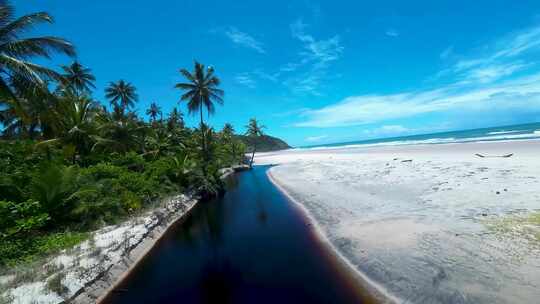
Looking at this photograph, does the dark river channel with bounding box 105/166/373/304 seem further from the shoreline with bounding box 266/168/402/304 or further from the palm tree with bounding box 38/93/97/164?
the palm tree with bounding box 38/93/97/164

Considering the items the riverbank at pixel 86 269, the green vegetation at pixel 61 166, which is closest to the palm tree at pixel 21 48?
the green vegetation at pixel 61 166

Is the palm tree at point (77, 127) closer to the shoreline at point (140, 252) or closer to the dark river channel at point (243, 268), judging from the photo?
the shoreline at point (140, 252)

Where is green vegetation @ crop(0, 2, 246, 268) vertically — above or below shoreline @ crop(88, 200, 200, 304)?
above

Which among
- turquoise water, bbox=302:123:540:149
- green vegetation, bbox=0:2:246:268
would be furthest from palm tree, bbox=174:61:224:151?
turquoise water, bbox=302:123:540:149

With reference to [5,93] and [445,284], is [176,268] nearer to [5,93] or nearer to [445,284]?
[445,284]

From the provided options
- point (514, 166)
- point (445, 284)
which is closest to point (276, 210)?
point (445, 284)

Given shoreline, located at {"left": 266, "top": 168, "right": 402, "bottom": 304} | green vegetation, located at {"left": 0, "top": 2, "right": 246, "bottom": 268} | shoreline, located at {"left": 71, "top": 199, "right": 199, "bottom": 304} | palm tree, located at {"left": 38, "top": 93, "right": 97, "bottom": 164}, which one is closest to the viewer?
shoreline, located at {"left": 266, "top": 168, "right": 402, "bottom": 304}

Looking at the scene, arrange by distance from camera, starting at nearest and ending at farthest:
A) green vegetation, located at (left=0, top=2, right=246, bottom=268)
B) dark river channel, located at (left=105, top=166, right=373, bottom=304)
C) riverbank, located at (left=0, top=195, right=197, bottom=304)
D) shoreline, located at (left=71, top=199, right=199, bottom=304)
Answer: riverbank, located at (left=0, top=195, right=197, bottom=304), shoreline, located at (left=71, top=199, right=199, bottom=304), dark river channel, located at (left=105, top=166, right=373, bottom=304), green vegetation, located at (left=0, top=2, right=246, bottom=268)

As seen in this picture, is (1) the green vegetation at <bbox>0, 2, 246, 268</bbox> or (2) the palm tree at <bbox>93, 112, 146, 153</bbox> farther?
(2) the palm tree at <bbox>93, 112, 146, 153</bbox>
